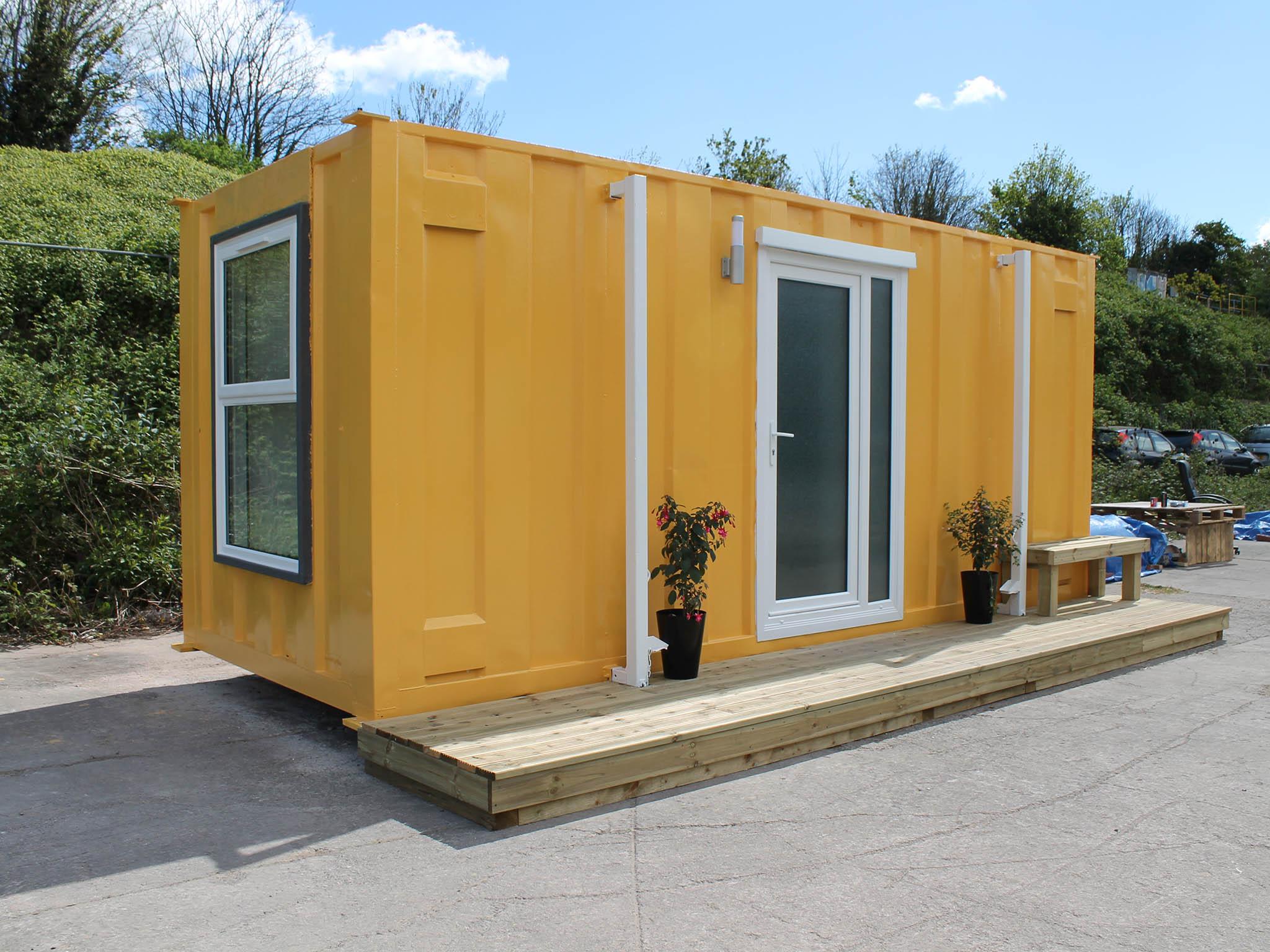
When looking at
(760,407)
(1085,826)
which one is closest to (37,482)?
(760,407)

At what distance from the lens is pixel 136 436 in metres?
7.75

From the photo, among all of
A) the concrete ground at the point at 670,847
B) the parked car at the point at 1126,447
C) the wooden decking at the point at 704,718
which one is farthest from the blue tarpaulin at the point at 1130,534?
the parked car at the point at 1126,447

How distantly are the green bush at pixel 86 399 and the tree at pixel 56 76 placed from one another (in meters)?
4.94

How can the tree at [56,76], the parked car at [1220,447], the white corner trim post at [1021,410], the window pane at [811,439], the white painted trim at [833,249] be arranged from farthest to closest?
the parked car at [1220,447] → the tree at [56,76] → the white corner trim post at [1021,410] → the window pane at [811,439] → the white painted trim at [833,249]

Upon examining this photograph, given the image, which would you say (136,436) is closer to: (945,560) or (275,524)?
(275,524)

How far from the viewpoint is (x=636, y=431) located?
4.52 m

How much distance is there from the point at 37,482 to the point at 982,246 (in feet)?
21.8

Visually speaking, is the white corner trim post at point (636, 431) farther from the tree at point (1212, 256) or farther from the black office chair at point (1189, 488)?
the tree at point (1212, 256)

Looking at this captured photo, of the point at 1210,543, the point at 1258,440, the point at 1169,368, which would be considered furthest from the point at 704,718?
the point at 1169,368

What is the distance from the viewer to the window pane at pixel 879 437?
583cm

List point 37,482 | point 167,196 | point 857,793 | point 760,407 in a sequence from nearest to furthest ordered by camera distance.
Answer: point 857,793
point 760,407
point 37,482
point 167,196

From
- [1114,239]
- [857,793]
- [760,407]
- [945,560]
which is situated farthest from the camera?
[1114,239]

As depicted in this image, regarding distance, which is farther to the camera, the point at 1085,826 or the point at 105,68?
the point at 105,68

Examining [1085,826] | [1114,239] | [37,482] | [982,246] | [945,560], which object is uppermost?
[1114,239]
